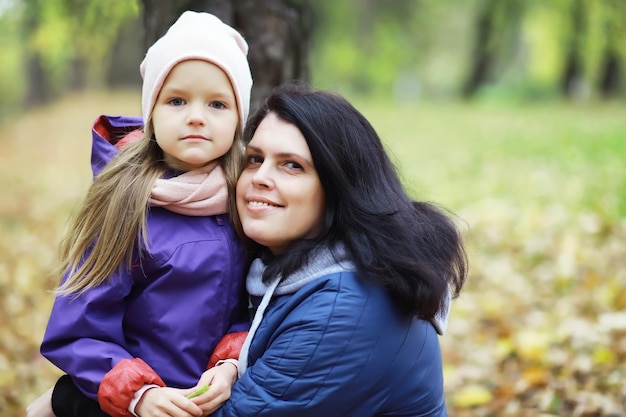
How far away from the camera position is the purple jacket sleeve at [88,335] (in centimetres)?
223

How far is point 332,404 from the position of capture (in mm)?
2207

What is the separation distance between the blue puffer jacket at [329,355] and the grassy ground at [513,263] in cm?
82

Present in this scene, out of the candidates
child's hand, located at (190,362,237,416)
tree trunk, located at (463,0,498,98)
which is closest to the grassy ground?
child's hand, located at (190,362,237,416)

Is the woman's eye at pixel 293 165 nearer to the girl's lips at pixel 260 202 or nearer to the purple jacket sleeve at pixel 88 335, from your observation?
the girl's lips at pixel 260 202

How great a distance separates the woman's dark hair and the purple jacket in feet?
0.72

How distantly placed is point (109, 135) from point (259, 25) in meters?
1.17

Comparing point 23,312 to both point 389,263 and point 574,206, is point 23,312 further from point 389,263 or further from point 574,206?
point 574,206

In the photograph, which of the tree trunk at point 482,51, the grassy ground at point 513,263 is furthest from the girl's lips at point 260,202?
the tree trunk at point 482,51

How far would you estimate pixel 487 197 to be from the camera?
805 cm

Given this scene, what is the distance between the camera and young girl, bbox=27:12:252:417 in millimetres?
2275

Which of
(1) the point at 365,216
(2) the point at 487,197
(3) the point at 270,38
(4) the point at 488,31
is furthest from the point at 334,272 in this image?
(4) the point at 488,31

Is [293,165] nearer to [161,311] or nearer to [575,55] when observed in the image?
[161,311]

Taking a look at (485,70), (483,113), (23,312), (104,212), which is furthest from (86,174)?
(485,70)

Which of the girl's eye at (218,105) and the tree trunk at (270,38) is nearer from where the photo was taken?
the girl's eye at (218,105)
